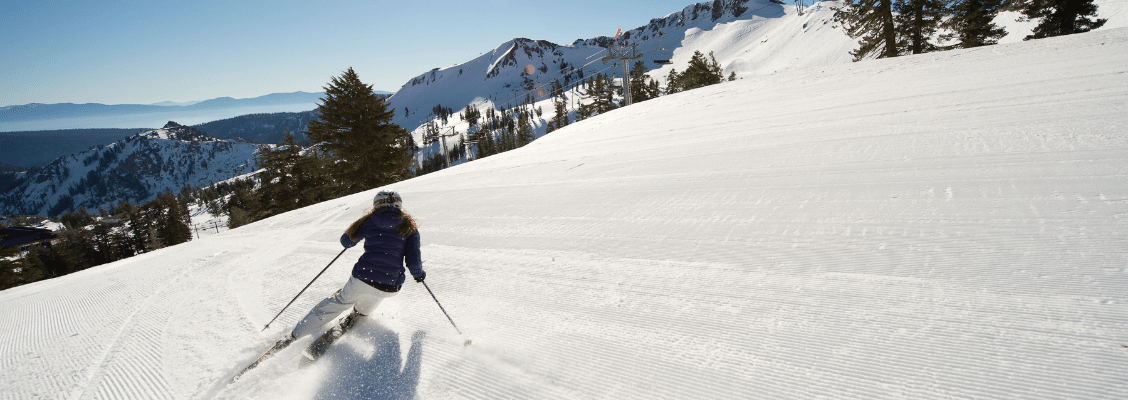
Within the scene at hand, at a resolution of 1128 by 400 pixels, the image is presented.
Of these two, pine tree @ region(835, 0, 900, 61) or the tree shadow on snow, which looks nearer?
the tree shadow on snow

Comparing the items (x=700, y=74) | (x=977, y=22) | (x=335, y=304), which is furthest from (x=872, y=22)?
(x=335, y=304)

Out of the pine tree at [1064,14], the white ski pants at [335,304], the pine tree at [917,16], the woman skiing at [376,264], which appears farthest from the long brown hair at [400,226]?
the pine tree at [1064,14]

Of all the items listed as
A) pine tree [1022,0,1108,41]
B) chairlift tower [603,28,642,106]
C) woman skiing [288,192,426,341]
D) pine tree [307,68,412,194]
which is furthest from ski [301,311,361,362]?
pine tree [1022,0,1108,41]

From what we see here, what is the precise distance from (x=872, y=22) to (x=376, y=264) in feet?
85.5

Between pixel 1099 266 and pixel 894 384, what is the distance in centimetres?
208

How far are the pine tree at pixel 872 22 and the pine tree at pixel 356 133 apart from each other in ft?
81.4

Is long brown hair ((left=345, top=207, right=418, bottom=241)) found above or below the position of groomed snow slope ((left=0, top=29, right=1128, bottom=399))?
above

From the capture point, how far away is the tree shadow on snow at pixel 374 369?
2.97 meters

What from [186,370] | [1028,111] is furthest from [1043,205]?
[186,370]

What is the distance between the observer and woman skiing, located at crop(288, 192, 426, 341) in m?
3.64

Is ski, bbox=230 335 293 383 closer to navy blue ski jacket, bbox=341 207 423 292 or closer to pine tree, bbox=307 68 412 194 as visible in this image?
navy blue ski jacket, bbox=341 207 423 292

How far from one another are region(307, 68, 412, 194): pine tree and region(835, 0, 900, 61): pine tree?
24.8 m

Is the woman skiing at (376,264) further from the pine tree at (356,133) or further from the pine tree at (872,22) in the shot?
the pine tree at (872,22)

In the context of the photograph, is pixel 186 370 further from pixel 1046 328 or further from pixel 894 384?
pixel 1046 328
